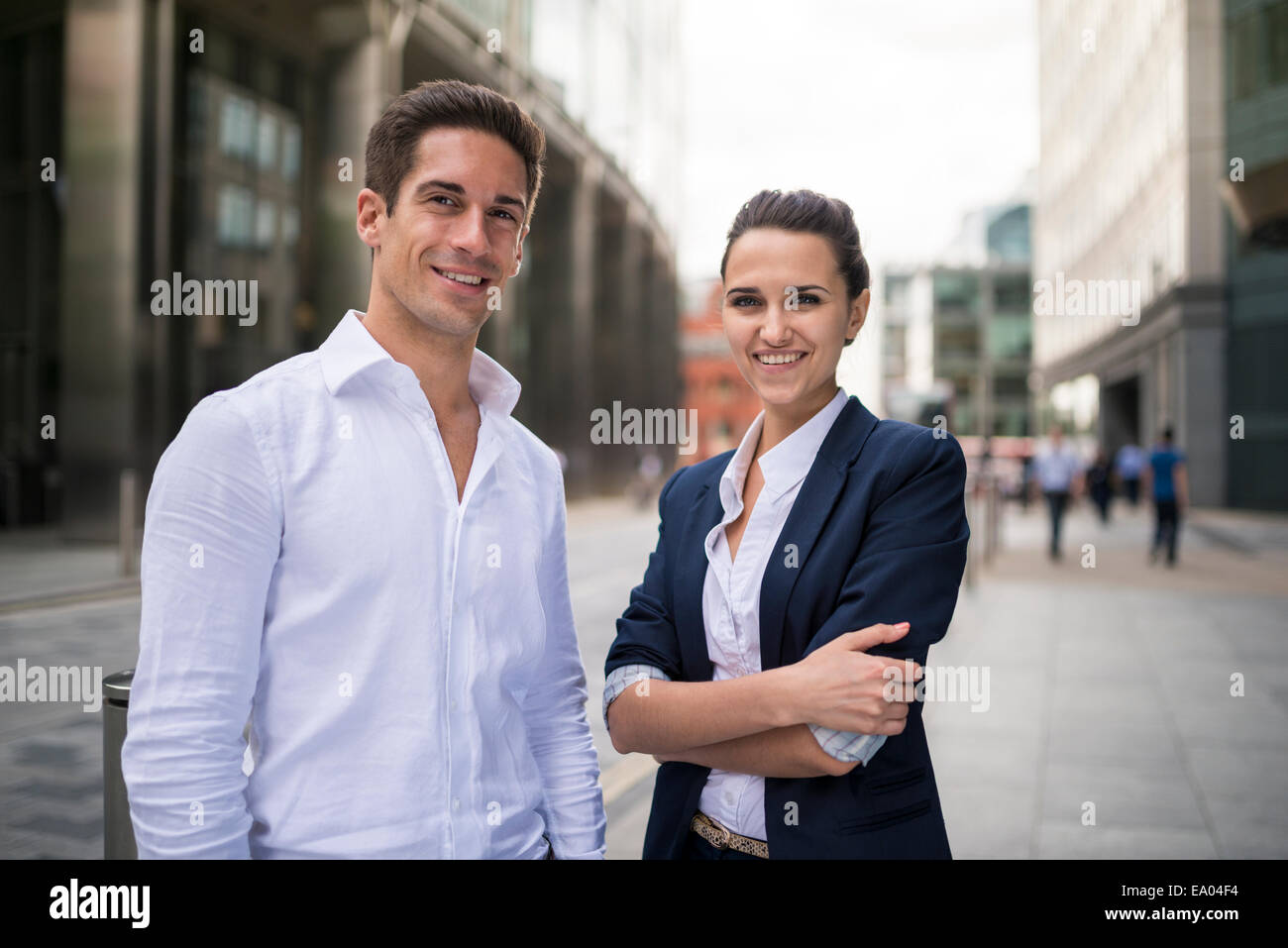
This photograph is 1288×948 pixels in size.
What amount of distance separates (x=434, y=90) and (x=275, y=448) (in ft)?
2.05

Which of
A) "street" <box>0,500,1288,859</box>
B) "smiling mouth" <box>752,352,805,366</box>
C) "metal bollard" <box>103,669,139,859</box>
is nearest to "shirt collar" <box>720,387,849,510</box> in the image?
"smiling mouth" <box>752,352,805,366</box>

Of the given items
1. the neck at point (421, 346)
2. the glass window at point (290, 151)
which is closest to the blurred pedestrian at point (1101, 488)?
the glass window at point (290, 151)

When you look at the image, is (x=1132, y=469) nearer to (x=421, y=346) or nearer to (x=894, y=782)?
(x=894, y=782)

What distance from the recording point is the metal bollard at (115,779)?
2230 millimetres

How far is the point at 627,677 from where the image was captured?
1.68 metres

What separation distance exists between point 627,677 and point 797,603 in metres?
0.33

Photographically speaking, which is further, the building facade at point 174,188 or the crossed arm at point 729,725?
the building facade at point 174,188

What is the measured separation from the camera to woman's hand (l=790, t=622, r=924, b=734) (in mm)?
1426

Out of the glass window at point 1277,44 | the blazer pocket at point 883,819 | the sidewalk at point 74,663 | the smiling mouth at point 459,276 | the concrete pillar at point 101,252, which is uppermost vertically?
the glass window at point 1277,44

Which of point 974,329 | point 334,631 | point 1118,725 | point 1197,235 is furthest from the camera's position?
point 974,329

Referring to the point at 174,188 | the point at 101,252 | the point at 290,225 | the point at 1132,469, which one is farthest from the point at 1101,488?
the point at 101,252

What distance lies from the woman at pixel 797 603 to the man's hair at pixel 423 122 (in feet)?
1.41

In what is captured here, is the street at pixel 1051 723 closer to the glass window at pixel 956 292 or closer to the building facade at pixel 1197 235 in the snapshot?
the building facade at pixel 1197 235
